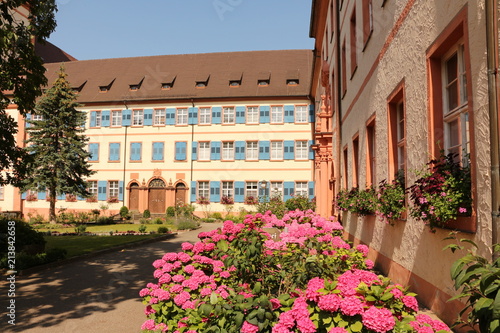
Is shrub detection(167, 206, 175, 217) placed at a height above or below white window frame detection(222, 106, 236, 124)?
below

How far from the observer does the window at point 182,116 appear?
120 ft

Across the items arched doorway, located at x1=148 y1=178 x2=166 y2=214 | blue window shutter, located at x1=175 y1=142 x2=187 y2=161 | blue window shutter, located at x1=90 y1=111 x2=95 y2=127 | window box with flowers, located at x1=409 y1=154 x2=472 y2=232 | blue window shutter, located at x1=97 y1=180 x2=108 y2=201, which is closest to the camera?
window box with flowers, located at x1=409 y1=154 x2=472 y2=232

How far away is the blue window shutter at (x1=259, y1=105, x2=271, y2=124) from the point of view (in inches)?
1385

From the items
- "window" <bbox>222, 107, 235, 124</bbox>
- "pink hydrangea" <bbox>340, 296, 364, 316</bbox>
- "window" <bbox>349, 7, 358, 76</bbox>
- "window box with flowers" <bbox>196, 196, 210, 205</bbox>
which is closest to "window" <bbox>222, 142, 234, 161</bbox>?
"window" <bbox>222, 107, 235, 124</bbox>

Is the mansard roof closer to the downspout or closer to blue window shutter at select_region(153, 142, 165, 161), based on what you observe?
blue window shutter at select_region(153, 142, 165, 161)

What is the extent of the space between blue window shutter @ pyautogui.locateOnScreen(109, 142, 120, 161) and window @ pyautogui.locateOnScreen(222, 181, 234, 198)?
33.4 feet

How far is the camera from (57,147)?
29.4 m

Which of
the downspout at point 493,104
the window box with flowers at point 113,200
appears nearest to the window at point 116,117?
the window box with flowers at point 113,200

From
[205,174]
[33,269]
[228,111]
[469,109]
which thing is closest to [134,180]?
[205,174]

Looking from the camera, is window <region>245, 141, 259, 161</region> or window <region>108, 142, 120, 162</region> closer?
window <region>245, 141, 259, 161</region>

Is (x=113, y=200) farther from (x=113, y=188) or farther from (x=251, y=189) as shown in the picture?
(x=251, y=189)

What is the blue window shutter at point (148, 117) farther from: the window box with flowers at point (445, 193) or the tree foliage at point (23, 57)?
the window box with flowers at point (445, 193)

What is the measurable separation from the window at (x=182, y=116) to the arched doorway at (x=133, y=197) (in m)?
6.92

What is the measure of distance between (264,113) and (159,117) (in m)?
9.51
